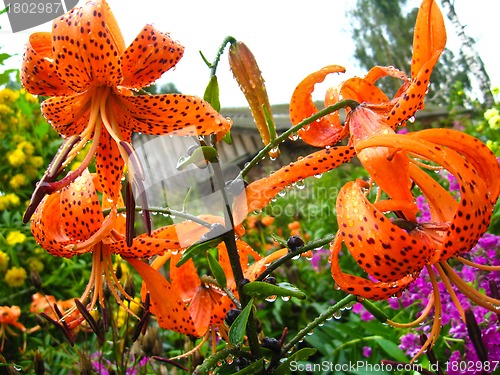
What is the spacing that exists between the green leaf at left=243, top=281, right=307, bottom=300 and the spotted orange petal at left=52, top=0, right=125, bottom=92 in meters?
0.43

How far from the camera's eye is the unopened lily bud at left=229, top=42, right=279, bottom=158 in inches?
37.9

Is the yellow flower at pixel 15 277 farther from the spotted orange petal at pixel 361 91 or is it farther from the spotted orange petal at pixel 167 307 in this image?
the spotted orange petal at pixel 361 91

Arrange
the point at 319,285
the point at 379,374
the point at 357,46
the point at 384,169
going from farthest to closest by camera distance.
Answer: the point at 357,46, the point at 319,285, the point at 379,374, the point at 384,169

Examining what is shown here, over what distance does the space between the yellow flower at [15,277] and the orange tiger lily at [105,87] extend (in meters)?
1.28

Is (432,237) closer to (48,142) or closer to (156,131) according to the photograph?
(156,131)

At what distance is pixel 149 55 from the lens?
0.85 meters

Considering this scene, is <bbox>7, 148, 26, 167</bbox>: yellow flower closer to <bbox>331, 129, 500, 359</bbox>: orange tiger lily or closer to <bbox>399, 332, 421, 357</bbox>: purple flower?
<bbox>399, 332, 421, 357</bbox>: purple flower

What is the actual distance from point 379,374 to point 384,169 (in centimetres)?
82

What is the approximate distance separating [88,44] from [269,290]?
1.59 feet

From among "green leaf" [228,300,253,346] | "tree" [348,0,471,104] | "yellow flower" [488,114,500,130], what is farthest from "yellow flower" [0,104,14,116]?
"tree" [348,0,471,104]

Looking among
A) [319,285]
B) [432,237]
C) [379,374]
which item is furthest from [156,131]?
[319,285]

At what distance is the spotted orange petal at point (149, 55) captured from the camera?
0.85 m

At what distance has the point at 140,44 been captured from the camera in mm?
847

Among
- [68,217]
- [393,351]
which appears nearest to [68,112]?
[68,217]
